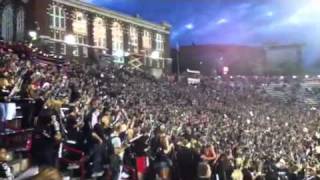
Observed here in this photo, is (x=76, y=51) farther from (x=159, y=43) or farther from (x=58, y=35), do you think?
(x=159, y=43)

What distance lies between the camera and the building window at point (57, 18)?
151ft

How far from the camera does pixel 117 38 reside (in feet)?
189

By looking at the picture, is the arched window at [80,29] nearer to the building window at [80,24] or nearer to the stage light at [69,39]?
the building window at [80,24]

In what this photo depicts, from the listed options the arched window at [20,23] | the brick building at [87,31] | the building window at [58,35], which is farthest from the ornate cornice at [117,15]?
the arched window at [20,23]

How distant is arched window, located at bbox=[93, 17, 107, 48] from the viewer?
53.7 m

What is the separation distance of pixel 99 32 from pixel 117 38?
3.70 metres

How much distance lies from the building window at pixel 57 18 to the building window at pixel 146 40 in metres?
17.0

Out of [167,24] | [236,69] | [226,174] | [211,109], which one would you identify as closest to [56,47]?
[211,109]

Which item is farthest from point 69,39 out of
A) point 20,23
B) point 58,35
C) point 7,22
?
point 7,22

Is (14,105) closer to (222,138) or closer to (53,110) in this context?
(53,110)

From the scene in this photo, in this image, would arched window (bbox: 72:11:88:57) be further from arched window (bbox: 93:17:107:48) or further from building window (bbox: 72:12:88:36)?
arched window (bbox: 93:17:107:48)

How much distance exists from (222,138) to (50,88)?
1315 centimetres

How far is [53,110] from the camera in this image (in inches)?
488

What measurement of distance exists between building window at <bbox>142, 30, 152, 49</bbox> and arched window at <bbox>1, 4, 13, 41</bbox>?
22.9 meters
